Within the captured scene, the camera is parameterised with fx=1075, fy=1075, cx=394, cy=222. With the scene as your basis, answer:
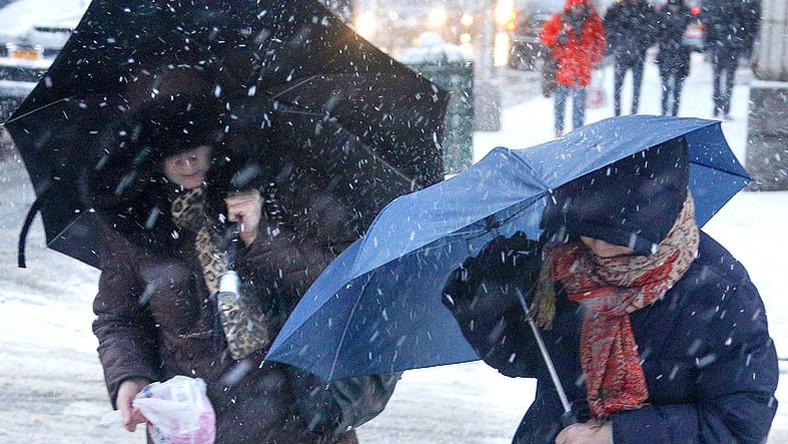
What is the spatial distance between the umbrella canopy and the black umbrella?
46cm

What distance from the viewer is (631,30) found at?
1308cm

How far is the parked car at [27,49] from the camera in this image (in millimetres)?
12000

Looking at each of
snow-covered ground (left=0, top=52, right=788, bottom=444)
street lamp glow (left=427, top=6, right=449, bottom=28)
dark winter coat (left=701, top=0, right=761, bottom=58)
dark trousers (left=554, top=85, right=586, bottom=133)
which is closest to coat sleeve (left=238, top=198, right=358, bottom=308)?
snow-covered ground (left=0, top=52, right=788, bottom=444)

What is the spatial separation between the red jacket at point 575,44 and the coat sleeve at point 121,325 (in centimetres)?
985

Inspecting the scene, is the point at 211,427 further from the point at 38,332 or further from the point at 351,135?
the point at 38,332

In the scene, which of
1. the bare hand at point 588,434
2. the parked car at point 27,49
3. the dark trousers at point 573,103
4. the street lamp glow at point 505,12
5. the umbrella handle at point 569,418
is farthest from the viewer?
the street lamp glow at point 505,12

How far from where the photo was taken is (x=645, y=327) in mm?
2383

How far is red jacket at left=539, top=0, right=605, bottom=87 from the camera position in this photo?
12.3 meters

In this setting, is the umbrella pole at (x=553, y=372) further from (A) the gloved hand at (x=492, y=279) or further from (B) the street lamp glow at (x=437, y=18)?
(B) the street lamp glow at (x=437, y=18)

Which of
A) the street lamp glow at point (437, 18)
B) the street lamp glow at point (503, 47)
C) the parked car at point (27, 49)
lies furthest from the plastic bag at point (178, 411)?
the street lamp glow at point (437, 18)

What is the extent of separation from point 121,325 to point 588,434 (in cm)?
135

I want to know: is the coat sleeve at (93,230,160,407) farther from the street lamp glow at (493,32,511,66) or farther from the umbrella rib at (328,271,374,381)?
the street lamp glow at (493,32,511,66)

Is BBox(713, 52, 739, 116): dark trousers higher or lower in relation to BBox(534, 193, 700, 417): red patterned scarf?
lower

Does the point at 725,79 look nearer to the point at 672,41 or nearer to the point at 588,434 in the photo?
the point at 672,41
